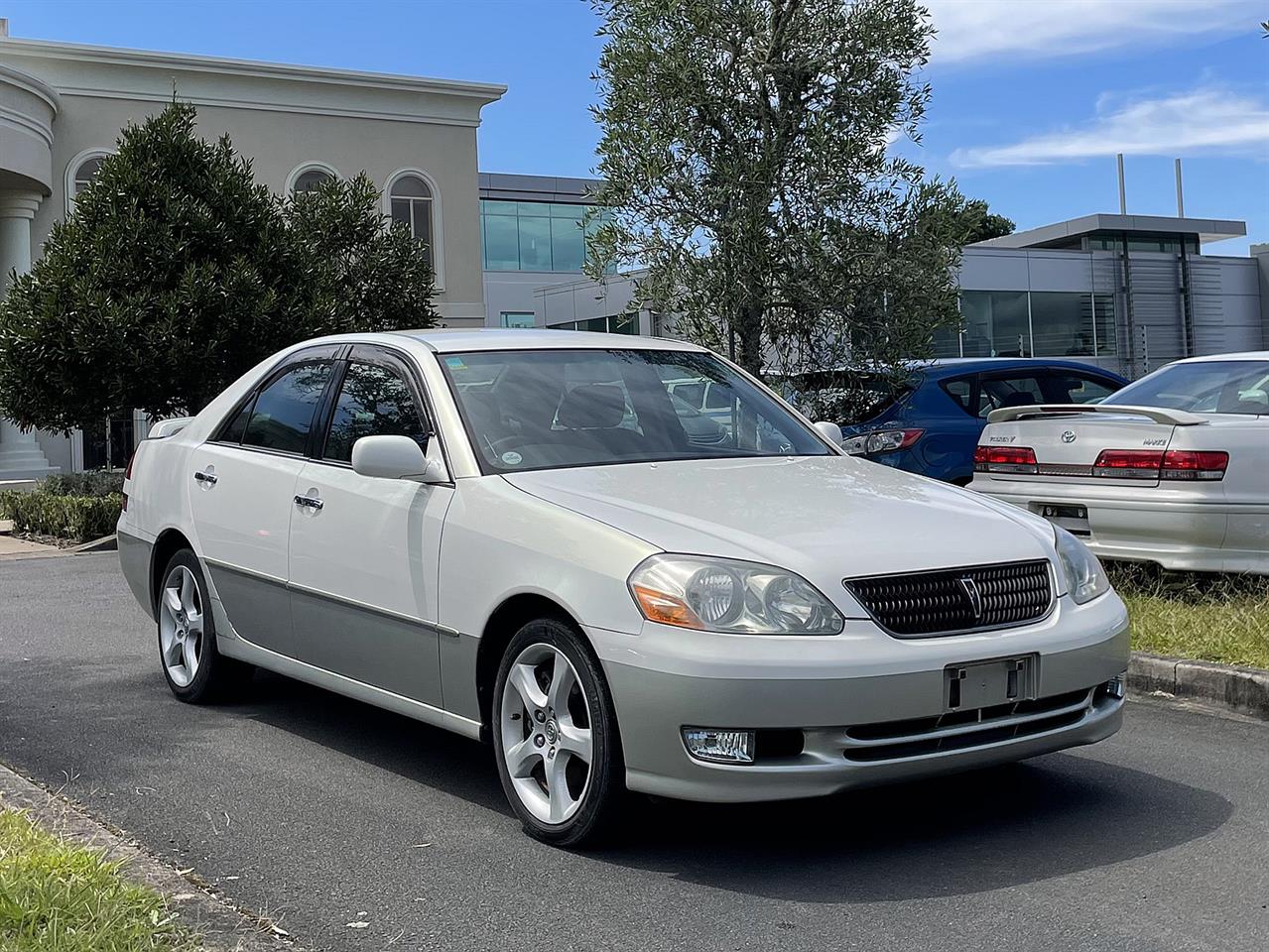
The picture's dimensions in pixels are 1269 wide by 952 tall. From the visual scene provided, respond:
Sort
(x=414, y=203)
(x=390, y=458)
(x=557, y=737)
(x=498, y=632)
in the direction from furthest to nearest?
(x=414, y=203)
(x=390, y=458)
(x=498, y=632)
(x=557, y=737)

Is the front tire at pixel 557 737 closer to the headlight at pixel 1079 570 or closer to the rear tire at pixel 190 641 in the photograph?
the headlight at pixel 1079 570

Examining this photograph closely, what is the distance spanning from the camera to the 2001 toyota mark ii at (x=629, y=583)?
426cm

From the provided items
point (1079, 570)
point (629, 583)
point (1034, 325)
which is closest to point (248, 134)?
point (1034, 325)

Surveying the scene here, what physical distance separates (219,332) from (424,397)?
554 inches

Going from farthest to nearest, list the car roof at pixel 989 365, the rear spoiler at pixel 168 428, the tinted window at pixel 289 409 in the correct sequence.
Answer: the car roof at pixel 989 365
the rear spoiler at pixel 168 428
the tinted window at pixel 289 409

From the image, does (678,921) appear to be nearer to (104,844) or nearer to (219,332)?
(104,844)

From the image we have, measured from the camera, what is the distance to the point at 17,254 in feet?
88.2

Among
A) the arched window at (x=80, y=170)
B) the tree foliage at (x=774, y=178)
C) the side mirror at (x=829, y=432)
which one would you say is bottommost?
the side mirror at (x=829, y=432)

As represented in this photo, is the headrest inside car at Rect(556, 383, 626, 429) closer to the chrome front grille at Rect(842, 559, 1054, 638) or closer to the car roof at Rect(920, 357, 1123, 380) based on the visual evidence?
the chrome front grille at Rect(842, 559, 1054, 638)

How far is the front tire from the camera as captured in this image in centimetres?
443

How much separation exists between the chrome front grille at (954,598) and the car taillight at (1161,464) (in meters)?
3.63

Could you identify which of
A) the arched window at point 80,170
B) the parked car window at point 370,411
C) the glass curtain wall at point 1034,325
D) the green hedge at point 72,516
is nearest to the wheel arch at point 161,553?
the parked car window at point 370,411

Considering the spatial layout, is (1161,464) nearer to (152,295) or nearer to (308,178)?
(152,295)

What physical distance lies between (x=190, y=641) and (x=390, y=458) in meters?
2.33
